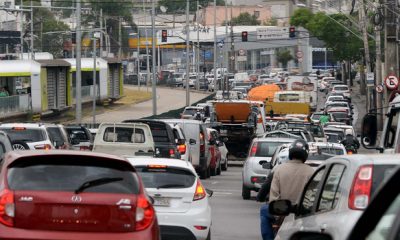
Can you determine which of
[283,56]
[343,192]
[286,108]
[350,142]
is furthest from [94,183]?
[283,56]

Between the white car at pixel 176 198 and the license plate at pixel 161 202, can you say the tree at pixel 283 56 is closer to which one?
the white car at pixel 176 198

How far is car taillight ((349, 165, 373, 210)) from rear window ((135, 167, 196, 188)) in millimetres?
7229

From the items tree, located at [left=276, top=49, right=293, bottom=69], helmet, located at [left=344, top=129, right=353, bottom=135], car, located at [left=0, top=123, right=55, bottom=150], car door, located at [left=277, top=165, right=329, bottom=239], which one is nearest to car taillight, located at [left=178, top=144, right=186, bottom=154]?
car, located at [left=0, top=123, right=55, bottom=150]

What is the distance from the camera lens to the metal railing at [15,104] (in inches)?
2201

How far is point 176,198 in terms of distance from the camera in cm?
1534

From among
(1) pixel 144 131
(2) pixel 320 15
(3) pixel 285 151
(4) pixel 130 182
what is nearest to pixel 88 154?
(4) pixel 130 182

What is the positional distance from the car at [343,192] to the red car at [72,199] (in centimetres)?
169

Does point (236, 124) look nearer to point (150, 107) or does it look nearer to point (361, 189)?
point (361, 189)

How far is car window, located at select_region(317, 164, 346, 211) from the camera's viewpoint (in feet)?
29.0

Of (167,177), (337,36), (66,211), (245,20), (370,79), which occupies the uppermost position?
(245,20)

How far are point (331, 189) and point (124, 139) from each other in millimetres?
18940

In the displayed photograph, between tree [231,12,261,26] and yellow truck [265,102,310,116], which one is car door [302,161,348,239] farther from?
tree [231,12,261,26]

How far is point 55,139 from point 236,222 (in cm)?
1173

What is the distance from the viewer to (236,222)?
2120 cm
